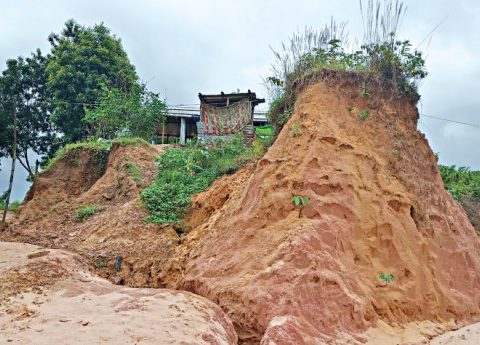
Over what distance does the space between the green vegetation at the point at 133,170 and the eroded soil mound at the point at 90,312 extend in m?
5.00

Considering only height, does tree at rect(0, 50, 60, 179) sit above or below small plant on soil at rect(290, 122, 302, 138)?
above

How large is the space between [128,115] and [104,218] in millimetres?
8055

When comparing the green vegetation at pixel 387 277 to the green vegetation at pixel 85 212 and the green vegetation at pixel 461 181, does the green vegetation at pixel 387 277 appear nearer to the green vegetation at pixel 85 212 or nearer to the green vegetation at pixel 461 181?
the green vegetation at pixel 85 212

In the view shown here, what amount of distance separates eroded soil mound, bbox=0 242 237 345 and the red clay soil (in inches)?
26.0

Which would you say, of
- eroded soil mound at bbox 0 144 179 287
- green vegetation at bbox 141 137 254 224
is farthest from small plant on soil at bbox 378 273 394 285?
green vegetation at bbox 141 137 254 224

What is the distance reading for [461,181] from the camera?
16.1 meters

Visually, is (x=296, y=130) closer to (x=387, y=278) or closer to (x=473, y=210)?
(x=387, y=278)

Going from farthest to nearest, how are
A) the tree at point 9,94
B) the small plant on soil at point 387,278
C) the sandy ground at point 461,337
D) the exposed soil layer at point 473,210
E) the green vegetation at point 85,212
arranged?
the tree at point 9,94, the exposed soil layer at point 473,210, the green vegetation at point 85,212, the small plant on soil at point 387,278, the sandy ground at point 461,337

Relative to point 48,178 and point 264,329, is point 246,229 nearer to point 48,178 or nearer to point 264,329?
point 264,329

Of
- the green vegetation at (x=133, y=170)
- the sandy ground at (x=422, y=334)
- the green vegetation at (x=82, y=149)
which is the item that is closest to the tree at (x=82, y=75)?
the green vegetation at (x=82, y=149)

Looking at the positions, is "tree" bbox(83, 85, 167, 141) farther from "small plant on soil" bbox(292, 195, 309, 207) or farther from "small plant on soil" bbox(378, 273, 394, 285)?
"small plant on soil" bbox(378, 273, 394, 285)

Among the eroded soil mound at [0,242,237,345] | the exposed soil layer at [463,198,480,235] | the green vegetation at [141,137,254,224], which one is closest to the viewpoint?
the eroded soil mound at [0,242,237,345]

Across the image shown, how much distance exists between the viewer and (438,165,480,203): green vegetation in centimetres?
1485

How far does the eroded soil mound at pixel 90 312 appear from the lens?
478 cm
